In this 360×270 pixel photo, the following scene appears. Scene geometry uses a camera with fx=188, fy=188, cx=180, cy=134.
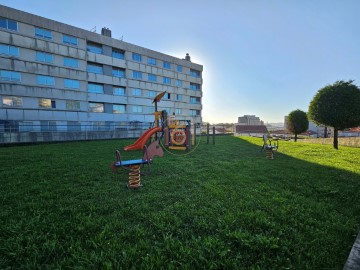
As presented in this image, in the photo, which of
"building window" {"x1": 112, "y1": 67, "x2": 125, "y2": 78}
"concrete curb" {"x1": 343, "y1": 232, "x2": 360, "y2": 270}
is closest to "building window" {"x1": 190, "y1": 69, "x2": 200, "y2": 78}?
"building window" {"x1": 112, "y1": 67, "x2": 125, "y2": 78}

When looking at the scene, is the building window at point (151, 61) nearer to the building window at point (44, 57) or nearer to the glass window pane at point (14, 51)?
the building window at point (44, 57)

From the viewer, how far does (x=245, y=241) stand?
2848mm

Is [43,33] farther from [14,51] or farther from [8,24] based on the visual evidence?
[14,51]

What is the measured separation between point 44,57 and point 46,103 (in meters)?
6.06

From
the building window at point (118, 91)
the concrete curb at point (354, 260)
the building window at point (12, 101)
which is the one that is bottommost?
the concrete curb at point (354, 260)

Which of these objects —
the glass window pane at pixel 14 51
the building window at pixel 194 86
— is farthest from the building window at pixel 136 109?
the glass window pane at pixel 14 51

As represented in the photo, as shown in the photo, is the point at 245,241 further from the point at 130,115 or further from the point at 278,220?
the point at 130,115

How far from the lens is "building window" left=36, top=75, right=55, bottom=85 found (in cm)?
2483

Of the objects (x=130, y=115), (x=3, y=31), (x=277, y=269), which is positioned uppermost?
(x=3, y=31)

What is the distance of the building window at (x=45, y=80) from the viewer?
24.8 meters

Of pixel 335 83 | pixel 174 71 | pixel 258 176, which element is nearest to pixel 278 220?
pixel 258 176

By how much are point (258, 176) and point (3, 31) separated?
31.3 meters

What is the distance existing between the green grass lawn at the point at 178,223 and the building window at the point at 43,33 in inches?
1066

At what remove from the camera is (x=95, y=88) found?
29.9 m
